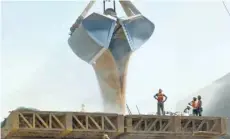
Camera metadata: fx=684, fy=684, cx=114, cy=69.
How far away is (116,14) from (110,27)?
1.87m

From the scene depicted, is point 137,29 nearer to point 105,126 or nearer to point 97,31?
point 97,31

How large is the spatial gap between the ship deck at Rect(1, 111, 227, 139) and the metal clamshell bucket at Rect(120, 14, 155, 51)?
24.5 feet

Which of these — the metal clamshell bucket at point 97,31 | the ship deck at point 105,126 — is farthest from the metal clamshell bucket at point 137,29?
the ship deck at point 105,126

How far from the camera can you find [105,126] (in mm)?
20875

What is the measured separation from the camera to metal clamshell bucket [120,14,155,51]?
2827 cm

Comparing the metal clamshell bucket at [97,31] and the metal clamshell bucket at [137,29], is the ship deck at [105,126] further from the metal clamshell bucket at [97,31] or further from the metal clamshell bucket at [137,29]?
the metal clamshell bucket at [137,29]

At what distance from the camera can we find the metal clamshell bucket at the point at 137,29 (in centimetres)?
2827

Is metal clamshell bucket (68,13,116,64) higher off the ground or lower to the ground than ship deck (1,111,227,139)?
higher

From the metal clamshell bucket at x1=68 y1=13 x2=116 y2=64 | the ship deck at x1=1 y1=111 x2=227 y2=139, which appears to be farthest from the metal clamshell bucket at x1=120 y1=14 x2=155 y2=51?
the ship deck at x1=1 y1=111 x2=227 y2=139

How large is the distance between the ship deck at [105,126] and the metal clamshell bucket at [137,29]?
7464 mm

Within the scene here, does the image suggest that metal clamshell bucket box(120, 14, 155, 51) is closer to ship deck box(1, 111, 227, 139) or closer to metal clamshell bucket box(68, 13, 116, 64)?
metal clamshell bucket box(68, 13, 116, 64)

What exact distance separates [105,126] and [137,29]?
8.69m

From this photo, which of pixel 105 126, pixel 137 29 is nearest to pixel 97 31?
pixel 137 29

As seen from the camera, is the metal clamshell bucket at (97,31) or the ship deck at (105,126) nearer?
the ship deck at (105,126)
